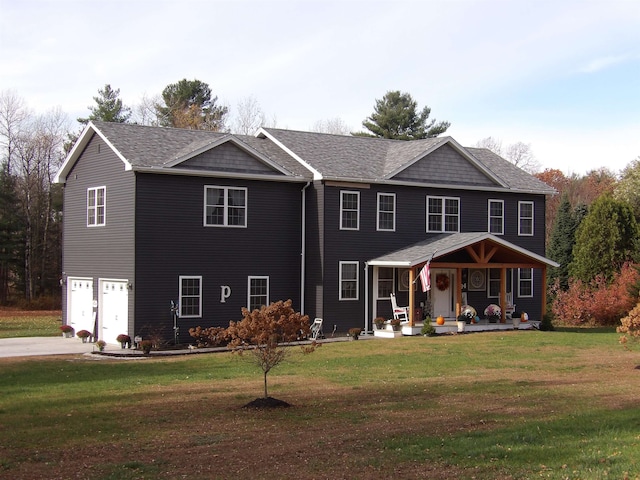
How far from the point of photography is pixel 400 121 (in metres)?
63.1

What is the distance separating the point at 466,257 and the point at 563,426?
1890cm

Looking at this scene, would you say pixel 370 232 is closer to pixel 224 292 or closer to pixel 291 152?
pixel 291 152

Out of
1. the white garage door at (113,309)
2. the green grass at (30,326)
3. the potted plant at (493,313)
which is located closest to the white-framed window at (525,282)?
the potted plant at (493,313)

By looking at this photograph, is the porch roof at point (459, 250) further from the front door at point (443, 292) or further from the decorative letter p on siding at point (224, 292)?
the decorative letter p on siding at point (224, 292)

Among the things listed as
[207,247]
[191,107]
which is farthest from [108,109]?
[207,247]

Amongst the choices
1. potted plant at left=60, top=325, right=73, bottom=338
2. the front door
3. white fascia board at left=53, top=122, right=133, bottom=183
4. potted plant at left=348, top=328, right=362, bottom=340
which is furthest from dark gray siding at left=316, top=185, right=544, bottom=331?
potted plant at left=60, top=325, right=73, bottom=338

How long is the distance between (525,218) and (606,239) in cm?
607

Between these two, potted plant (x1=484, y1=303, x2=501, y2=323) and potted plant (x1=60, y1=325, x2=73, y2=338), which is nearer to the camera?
potted plant (x1=60, y1=325, x2=73, y2=338)

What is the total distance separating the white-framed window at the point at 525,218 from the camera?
33.5 metres

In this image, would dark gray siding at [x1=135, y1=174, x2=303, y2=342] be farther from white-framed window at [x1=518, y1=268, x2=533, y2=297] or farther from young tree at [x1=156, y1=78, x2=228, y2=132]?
young tree at [x1=156, y1=78, x2=228, y2=132]

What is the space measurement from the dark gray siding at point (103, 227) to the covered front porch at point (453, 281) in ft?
29.2

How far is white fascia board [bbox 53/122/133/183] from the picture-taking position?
25677 millimetres

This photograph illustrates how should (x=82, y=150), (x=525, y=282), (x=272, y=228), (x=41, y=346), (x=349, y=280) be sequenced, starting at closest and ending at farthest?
1. (x=41, y=346)
2. (x=272, y=228)
3. (x=349, y=280)
4. (x=82, y=150)
5. (x=525, y=282)

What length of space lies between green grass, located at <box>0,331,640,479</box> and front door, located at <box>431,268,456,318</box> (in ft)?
27.1
